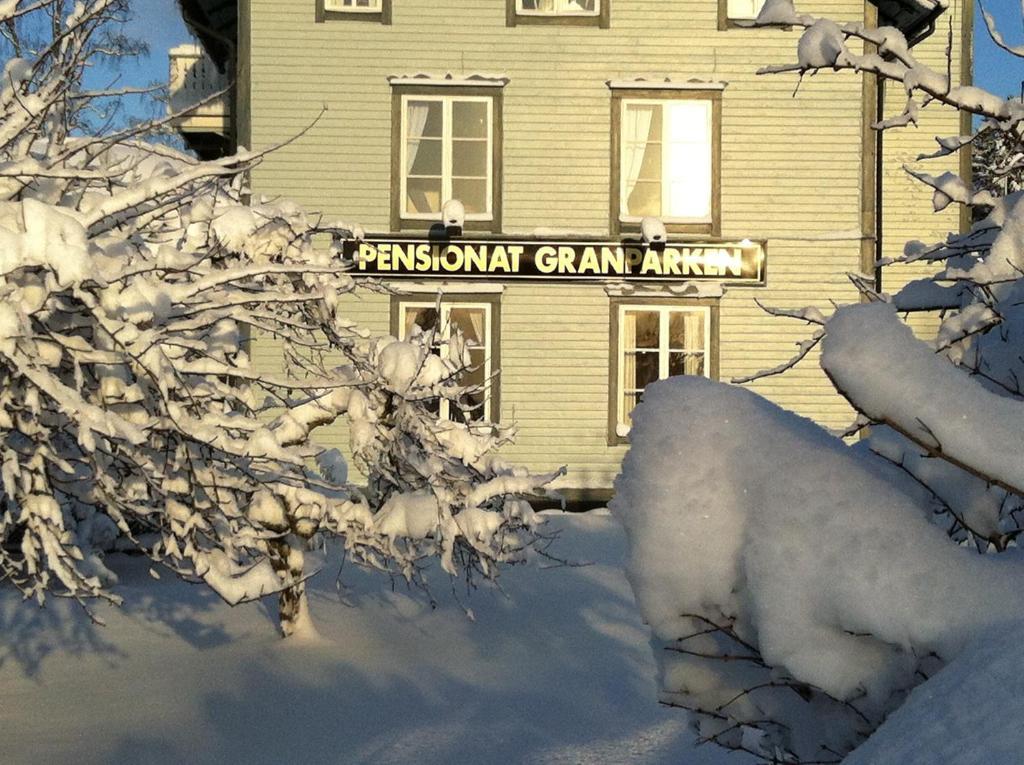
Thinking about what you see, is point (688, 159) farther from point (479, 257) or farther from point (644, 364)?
point (479, 257)

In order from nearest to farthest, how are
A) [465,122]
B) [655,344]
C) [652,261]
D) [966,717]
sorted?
[966,717], [652,261], [655,344], [465,122]

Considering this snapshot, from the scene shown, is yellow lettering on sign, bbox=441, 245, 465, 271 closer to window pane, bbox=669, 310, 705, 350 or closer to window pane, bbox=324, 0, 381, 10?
window pane, bbox=669, 310, 705, 350

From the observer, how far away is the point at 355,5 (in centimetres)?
1956

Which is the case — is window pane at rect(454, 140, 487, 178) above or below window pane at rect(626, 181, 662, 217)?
above

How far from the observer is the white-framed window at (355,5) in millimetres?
19469

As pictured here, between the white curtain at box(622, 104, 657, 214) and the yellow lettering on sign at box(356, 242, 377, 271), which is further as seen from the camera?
the white curtain at box(622, 104, 657, 214)

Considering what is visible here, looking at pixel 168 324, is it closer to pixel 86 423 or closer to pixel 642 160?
pixel 86 423

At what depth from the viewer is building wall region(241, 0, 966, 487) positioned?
19344 millimetres

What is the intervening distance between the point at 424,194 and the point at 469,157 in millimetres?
883

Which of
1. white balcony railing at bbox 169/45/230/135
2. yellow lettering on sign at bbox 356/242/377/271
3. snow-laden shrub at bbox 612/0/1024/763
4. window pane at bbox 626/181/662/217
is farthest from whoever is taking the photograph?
white balcony railing at bbox 169/45/230/135

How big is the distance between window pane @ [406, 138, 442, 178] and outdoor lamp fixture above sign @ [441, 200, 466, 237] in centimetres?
78

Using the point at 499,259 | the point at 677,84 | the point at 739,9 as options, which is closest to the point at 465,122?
the point at 499,259

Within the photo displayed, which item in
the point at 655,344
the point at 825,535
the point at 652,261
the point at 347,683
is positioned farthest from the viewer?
the point at 655,344

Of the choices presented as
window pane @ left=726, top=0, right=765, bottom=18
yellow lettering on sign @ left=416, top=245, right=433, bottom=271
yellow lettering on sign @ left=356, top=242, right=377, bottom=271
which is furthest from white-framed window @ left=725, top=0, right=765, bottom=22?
yellow lettering on sign @ left=356, top=242, right=377, bottom=271
